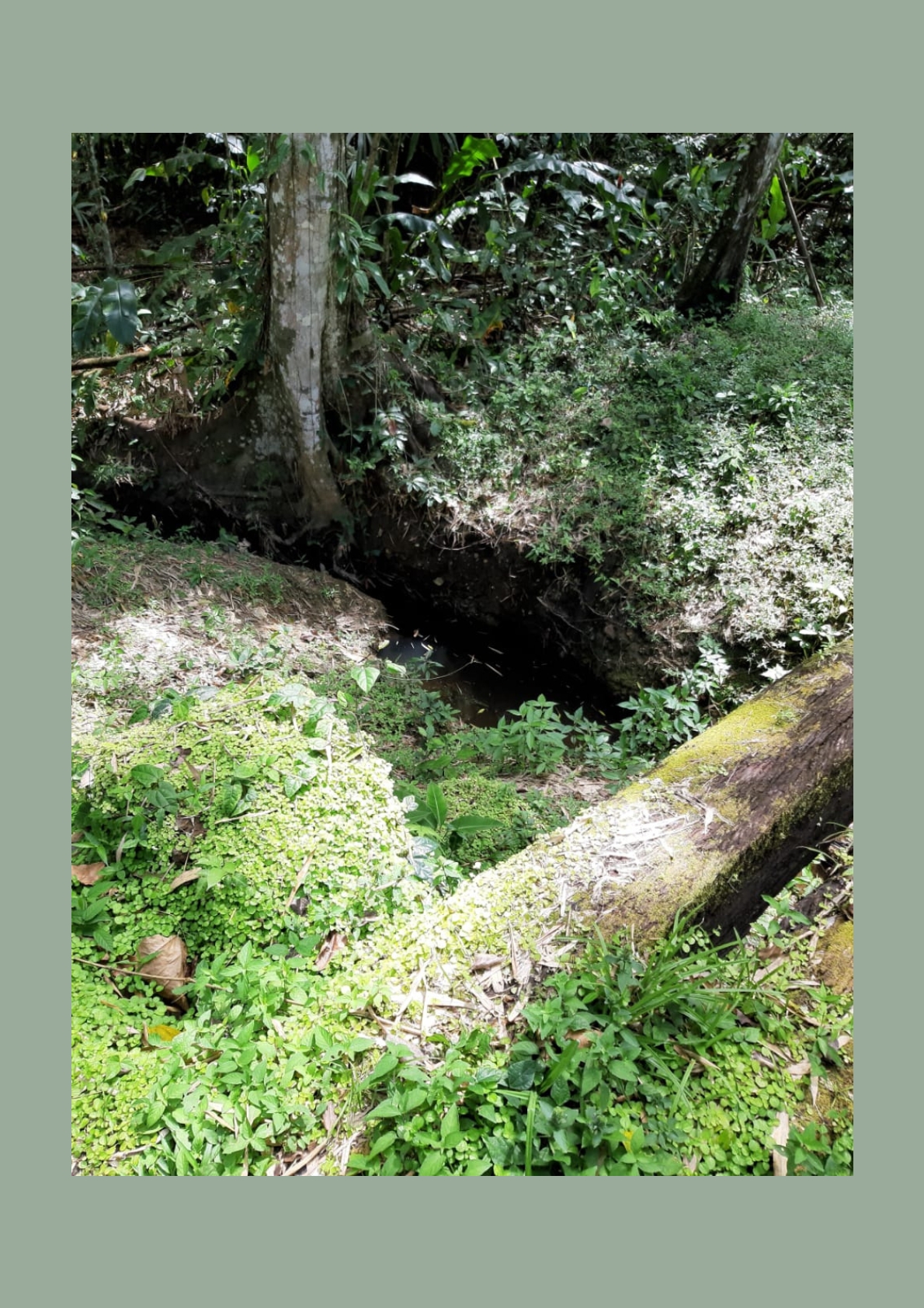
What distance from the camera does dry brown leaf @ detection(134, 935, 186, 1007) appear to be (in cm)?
232

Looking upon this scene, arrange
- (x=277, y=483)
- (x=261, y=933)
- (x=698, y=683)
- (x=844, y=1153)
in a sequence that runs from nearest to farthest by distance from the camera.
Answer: (x=844, y=1153)
(x=261, y=933)
(x=698, y=683)
(x=277, y=483)

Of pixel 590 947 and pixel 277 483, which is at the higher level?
pixel 277 483

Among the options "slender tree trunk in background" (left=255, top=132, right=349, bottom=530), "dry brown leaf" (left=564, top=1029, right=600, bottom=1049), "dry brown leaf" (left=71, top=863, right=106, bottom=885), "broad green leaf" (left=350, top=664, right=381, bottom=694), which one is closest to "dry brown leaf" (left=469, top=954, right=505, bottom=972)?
"dry brown leaf" (left=564, top=1029, right=600, bottom=1049)

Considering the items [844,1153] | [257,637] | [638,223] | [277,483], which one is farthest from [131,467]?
[844,1153]

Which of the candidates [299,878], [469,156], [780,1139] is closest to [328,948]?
[299,878]

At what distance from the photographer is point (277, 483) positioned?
5652 mm

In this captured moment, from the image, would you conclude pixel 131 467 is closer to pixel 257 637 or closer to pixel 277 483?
pixel 277 483

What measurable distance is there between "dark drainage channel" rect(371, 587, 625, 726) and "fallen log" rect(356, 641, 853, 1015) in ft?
6.28

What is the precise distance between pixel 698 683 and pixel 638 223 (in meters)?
4.64

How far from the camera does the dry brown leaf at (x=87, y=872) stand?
8.25ft

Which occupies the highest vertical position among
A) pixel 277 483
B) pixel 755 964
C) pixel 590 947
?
pixel 277 483

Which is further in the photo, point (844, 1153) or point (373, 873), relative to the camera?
point (373, 873)

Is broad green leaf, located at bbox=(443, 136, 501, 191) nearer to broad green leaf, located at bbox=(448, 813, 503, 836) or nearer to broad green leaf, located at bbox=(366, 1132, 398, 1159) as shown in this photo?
broad green leaf, located at bbox=(448, 813, 503, 836)

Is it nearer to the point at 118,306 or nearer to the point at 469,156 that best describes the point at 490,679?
the point at 118,306
